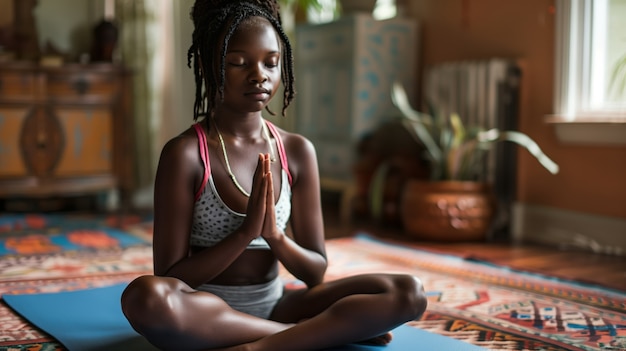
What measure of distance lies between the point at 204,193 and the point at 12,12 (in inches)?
146

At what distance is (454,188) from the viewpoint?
3.60 m

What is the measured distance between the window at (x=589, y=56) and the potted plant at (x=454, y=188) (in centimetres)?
29

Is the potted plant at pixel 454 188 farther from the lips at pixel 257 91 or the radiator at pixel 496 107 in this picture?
the lips at pixel 257 91

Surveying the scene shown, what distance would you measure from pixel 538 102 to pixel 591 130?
0.38 meters

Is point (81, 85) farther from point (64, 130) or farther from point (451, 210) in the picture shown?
point (451, 210)

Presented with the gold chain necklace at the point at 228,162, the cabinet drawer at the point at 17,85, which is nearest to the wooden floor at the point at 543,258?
→ the gold chain necklace at the point at 228,162

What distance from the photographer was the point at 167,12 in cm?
508

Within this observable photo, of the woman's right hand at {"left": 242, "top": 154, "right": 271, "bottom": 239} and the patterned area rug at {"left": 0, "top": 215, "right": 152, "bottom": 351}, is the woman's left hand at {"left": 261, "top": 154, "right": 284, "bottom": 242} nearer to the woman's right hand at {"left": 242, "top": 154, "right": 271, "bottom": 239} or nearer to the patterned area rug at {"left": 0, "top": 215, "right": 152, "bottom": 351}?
the woman's right hand at {"left": 242, "top": 154, "right": 271, "bottom": 239}

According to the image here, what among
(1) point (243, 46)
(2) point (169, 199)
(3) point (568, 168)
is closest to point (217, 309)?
(2) point (169, 199)

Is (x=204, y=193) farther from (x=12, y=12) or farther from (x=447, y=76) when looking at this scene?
(x=12, y=12)

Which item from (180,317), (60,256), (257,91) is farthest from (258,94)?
(60,256)

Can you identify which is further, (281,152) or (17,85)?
(17,85)

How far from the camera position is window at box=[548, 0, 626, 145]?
334 cm

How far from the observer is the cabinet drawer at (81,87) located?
14.7 feet
